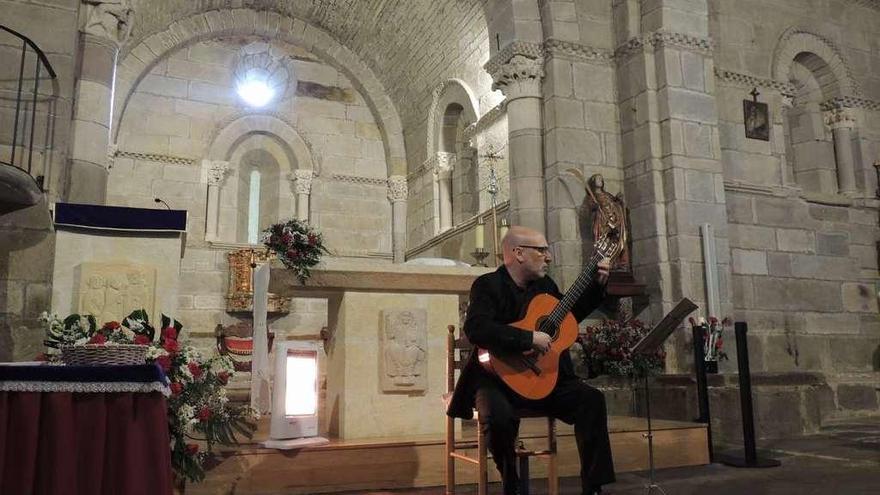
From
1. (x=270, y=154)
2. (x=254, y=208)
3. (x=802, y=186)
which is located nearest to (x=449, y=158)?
(x=270, y=154)

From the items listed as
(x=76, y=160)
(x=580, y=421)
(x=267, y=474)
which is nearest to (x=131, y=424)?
(x=267, y=474)

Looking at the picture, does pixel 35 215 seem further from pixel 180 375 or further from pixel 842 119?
pixel 842 119

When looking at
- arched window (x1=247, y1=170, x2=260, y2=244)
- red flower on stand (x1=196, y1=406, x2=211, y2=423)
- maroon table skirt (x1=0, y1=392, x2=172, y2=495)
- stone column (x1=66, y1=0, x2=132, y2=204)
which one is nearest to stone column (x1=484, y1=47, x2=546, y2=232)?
stone column (x1=66, y1=0, x2=132, y2=204)

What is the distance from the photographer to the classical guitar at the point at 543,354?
339cm

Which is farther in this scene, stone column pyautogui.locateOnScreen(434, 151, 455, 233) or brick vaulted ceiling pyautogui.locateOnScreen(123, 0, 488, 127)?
stone column pyautogui.locateOnScreen(434, 151, 455, 233)

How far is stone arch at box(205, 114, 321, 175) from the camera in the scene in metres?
13.9

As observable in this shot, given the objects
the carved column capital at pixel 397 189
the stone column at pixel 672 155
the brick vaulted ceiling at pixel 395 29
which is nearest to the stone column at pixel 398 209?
the carved column capital at pixel 397 189

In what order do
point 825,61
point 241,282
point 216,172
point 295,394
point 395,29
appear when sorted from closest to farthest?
1. point 295,394
2. point 825,61
3. point 241,282
4. point 216,172
5. point 395,29

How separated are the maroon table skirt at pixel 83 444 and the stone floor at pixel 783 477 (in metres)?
1.65

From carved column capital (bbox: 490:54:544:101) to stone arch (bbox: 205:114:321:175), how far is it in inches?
246

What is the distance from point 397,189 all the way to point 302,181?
2.11 meters

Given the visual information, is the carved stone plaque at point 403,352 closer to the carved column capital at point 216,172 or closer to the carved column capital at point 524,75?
the carved column capital at point 524,75

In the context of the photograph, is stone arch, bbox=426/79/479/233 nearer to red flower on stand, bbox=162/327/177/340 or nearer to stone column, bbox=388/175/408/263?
stone column, bbox=388/175/408/263

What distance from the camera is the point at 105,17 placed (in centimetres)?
814
